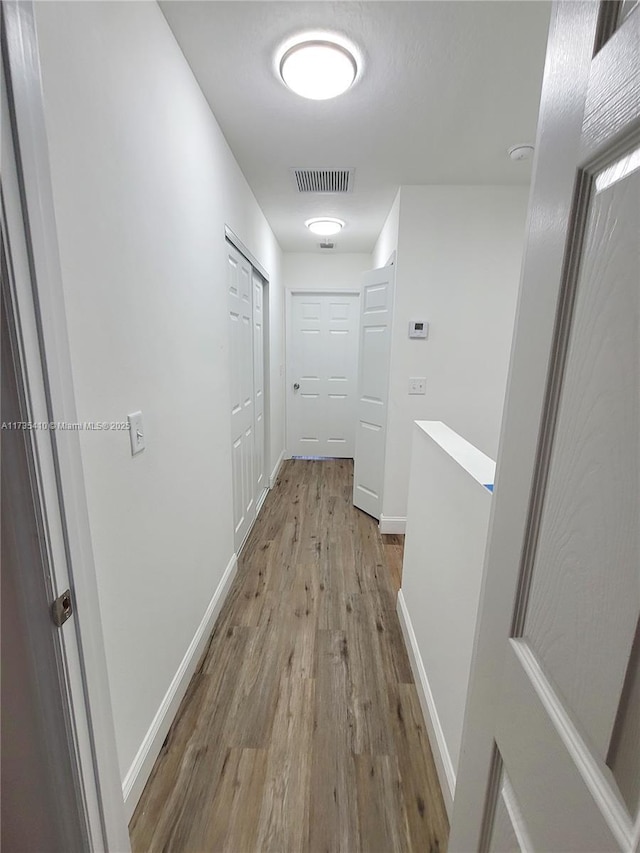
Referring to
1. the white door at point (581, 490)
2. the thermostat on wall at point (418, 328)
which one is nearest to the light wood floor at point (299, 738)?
the white door at point (581, 490)

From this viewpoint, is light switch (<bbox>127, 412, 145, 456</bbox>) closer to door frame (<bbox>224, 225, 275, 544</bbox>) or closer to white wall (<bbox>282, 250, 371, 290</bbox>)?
door frame (<bbox>224, 225, 275, 544</bbox>)

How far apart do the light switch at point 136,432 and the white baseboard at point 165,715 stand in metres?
0.95

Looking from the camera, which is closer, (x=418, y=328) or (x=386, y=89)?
(x=386, y=89)

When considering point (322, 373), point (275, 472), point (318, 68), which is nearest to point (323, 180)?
point (318, 68)

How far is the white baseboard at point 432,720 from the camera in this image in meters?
1.09

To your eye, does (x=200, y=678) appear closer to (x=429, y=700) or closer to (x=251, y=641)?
(x=251, y=641)

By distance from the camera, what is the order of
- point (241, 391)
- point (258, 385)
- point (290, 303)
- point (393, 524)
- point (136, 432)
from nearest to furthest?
point (136, 432), point (241, 391), point (393, 524), point (258, 385), point (290, 303)

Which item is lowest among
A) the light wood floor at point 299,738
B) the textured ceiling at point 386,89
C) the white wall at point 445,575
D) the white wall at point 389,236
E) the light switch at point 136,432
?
the light wood floor at point 299,738

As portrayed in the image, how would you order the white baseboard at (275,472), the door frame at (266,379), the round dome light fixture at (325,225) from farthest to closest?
the white baseboard at (275,472) < the door frame at (266,379) < the round dome light fixture at (325,225)

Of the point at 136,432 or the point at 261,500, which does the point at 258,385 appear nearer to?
the point at 261,500

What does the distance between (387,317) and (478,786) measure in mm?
2534

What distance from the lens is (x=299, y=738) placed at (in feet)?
4.28

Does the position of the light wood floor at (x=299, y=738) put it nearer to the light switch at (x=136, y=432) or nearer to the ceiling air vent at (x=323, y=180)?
the light switch at (x=136, y=432)

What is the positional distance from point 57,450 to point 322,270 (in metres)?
4.08
